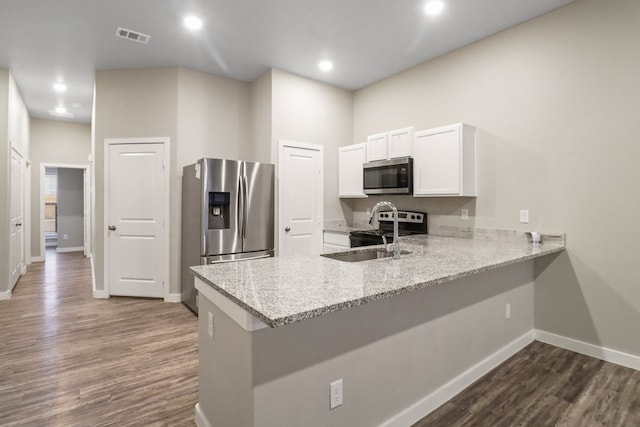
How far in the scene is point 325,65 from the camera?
4.19 meters

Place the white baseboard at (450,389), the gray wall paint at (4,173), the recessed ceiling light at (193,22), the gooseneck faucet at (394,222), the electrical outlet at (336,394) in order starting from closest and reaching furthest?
the electrical outlet at (336,394) → the white baseboard at (450,389) → the gooseneck faucet at (394,222) → the recessed ceiling light at (193,22) → the gray wall paint at (4,173)

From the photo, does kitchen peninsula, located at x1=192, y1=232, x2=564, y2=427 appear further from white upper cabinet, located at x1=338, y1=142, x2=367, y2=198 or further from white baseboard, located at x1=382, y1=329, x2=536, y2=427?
white upper cabinet, located at x1=338, y1=142, x2=367, y2=198

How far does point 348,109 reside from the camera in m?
5.07

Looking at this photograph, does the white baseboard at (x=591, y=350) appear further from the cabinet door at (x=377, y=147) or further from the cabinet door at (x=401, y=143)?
the cabinet door at (x=377, y=147)

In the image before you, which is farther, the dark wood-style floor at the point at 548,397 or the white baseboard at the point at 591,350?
the white baseboard at the point at 591,350

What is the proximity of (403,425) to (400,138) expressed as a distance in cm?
302

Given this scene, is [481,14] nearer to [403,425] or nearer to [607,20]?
[607,20]

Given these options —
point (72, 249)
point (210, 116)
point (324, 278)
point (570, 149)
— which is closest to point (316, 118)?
point (210, 116)

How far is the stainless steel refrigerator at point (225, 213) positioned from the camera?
3639 mm

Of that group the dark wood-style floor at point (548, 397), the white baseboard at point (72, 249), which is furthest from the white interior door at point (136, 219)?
the white baseboard at point (72, 249)

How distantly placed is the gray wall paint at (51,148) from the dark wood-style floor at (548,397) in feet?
27.2

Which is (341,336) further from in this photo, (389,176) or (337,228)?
(337,228)

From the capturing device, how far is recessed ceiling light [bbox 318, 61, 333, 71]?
4129 mm

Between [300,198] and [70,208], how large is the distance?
737 centimetres
